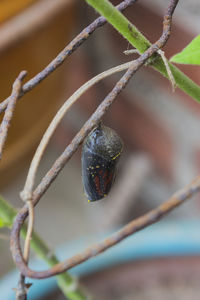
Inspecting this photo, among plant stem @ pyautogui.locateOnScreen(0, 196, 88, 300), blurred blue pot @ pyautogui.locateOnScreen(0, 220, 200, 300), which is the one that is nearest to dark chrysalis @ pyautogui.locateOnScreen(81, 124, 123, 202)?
plant stem @ pyautogui.locateOnScreen(0, 196, 88, 300)

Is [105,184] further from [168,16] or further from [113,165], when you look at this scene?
[168,16]

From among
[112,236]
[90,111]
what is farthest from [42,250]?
[90,111]

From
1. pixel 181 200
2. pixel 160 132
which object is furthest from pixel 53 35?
pixel 181 200

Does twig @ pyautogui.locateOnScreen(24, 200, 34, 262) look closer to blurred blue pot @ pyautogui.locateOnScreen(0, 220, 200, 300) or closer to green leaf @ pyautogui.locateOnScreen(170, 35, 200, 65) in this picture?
green leaf @ pyautogui.locateOnScreen(170, 35, 200, 65)

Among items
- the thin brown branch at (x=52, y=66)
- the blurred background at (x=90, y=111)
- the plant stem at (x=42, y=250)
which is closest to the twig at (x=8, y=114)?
the thin brown branch at (x=52, y=66)

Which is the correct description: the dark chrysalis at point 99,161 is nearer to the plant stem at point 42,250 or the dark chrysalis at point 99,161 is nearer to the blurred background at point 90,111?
the plant stem at point 42,250

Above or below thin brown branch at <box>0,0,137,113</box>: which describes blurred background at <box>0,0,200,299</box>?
above
